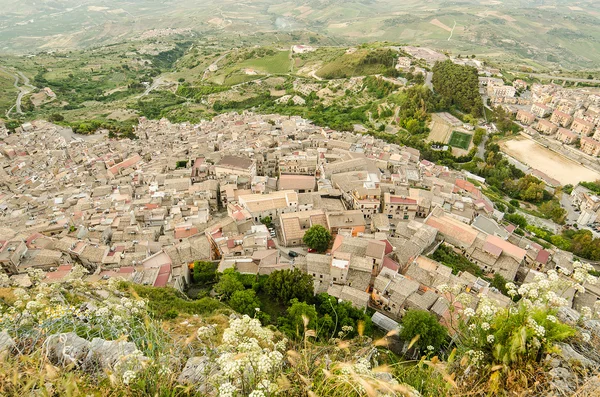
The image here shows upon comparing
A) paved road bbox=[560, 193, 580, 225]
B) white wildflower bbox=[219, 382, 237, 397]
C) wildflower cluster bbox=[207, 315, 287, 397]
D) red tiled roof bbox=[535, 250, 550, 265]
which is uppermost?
white wildflower bbox=[219, 382, 237, 397]

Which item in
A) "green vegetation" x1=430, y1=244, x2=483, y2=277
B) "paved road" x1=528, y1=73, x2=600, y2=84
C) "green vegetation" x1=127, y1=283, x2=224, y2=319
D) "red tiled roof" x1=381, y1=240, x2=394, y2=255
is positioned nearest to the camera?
"green vegetation" x1=127, y1=283, x2=224, y2=319

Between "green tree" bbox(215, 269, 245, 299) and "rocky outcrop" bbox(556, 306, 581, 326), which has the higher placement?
"rocky outcrop" bbox(556, 306, 581, 326)

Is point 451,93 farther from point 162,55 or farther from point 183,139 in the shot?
point 162,55

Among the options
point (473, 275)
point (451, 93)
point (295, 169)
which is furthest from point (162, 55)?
point (473, 275)

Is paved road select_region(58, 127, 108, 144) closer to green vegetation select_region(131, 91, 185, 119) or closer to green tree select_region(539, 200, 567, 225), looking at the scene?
green vegetation select_region(131, 91, 185, 119)

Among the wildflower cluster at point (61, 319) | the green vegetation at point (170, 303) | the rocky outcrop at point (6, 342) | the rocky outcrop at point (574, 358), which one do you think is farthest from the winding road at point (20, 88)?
the rocky outcrop at point (574, 358)

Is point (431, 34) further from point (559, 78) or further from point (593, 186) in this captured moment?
point (593, 186)

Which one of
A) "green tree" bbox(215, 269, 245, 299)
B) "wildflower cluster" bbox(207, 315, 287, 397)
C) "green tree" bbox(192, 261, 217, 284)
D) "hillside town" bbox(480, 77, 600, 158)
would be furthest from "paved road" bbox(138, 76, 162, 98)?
"wildflower cluster" bbox(207, 315, 287, 397)
